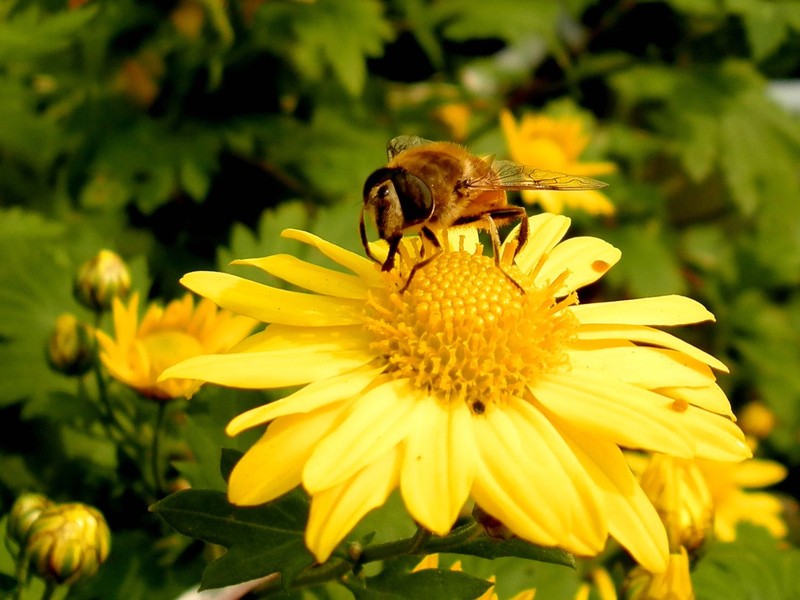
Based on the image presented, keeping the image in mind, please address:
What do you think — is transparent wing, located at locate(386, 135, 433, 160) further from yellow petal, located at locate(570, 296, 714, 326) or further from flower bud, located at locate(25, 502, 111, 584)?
flower bud, located at locate(25, 502, 111, 584)

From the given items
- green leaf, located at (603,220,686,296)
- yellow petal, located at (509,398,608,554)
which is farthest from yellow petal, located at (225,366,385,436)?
green leaf, located at (603,220,686,296)

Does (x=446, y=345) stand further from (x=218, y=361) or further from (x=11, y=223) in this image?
(x=11, y=223)

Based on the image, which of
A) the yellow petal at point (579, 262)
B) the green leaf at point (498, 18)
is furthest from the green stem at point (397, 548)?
the green leaf at point (498, 18)

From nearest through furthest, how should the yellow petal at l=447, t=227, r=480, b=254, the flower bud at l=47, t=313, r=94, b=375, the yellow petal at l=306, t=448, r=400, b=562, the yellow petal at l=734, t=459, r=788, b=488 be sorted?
the yellow petal at l=306, t=448, r=400, b=562 → the yellow petal at l=447, t=227, r=480, b=254 → the flower bud at l=47, t=313, r=94, b=375 → the yellow petal at l=734, t=459, r=788, b=488

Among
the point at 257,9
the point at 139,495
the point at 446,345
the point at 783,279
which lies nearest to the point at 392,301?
the point at 446,345

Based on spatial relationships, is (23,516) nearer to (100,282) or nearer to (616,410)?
(100,282)

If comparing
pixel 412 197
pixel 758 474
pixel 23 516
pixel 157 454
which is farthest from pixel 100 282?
pixel 758 474

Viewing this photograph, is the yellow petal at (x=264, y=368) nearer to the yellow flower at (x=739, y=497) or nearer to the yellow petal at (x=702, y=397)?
the yellow petal at (x=702, y=397)

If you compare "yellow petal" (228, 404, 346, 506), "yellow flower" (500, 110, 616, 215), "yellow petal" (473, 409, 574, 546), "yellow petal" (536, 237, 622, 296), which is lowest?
"yellow flower" (500, 110, 616, 215)
